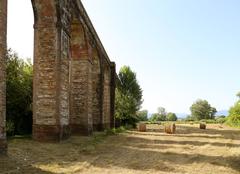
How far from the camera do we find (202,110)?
96938 mm

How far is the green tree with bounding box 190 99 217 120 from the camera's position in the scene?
9397cm

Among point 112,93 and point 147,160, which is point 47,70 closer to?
point 147,160

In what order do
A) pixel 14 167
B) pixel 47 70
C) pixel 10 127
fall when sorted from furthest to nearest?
pixel 10 127, pixel 47 70, pixel 14 167

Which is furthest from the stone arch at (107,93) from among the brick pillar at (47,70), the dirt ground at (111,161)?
the dirt ground at (111,161)

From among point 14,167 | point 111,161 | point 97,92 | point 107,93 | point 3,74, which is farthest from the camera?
point 107,93

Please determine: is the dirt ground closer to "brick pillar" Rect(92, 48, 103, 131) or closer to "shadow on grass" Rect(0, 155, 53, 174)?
"shadow on grass" Rect(0, 155, 53, 174)

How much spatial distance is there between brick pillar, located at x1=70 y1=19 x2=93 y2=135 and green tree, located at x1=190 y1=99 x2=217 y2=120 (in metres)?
75.2

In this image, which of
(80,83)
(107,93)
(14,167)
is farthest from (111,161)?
(107,93)

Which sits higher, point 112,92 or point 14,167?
point 112,92

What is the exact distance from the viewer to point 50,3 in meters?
14.5

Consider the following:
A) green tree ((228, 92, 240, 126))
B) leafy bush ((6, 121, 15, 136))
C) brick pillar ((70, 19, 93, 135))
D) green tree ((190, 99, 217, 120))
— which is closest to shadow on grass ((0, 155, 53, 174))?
leafy bush ((6, 121, 15, 136))

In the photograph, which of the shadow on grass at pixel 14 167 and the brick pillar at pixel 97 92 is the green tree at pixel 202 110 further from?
the shadow on grass at pixel 14 167

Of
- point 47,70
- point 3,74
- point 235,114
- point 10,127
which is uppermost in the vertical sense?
point 47,70

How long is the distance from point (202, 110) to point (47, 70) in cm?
8662
